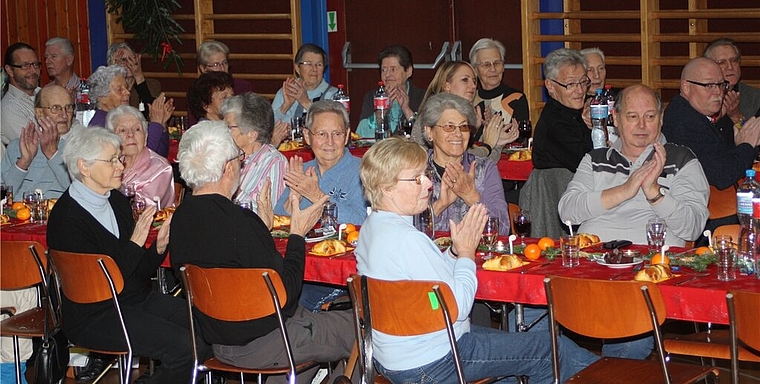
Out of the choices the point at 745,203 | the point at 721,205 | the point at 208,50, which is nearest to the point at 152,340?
the point at 745,203

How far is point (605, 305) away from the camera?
11.0 feet

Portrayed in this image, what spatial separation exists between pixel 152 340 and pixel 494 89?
396 centimetres

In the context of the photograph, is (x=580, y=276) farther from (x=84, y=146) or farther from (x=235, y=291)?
(x=84, y=146)

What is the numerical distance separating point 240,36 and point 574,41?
3.84m

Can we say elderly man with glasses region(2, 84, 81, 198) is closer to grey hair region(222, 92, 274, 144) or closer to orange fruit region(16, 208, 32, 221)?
orange fruit region(16, 208, 32, 221)

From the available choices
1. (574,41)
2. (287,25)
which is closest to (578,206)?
(574,41)

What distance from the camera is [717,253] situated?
3.85 meters

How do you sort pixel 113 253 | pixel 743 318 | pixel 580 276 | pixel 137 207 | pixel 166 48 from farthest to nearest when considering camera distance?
1. pixel 166 48
2. pixel 137 207
3. pixel 113 253
4. pixel 580 276
5. pixel 743 318

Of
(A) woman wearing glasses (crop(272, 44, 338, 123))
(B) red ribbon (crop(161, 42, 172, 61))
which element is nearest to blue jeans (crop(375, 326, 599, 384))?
(A) woman wearing glasses (crop(272, 44, 338, 123))

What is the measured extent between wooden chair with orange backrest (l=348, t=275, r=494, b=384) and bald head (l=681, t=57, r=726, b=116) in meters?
2.63

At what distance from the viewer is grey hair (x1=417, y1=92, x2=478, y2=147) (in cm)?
500

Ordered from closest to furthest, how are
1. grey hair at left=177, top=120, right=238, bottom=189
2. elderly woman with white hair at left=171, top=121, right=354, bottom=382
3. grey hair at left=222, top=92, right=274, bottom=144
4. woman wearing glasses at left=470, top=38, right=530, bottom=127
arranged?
elderly woman with white hair at left=171, top=121, right=354, bottom=382
grey hair at left=177, top=120, right=238, bottom=189
grey hair at left=222, top=92, right=274, bottom=144
woman wearing glasses at left=470, top=38, right=530, bottom=127

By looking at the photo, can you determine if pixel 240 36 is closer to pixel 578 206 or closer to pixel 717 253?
pixel 578 206

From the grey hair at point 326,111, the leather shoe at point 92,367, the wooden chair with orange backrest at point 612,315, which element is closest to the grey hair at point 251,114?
the grey hair at point 326,111
